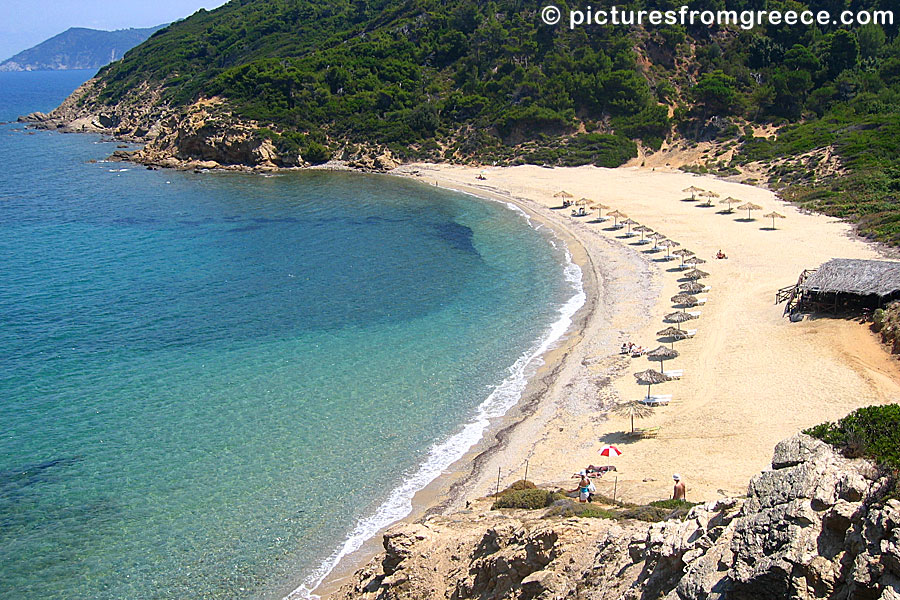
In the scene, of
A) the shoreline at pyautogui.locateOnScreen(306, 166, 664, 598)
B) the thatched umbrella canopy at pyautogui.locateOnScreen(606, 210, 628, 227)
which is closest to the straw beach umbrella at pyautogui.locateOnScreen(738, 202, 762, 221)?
the thatched umbrella canopy at pyautogui.locateOnScreen(606, 210, 628, 227)

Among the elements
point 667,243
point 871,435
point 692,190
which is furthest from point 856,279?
point 692,190

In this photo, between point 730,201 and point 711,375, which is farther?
point 730,201

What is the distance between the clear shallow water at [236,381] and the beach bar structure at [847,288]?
389 inches

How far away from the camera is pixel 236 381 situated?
24.9m

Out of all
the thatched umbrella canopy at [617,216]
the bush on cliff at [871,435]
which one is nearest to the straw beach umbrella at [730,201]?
the thatched umbrella canopy at [617,216]

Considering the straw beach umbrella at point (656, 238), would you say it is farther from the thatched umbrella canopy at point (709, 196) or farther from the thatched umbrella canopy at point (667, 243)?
the thatched umbrella canopy at point (709, 196)

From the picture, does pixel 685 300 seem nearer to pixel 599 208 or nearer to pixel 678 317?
pixel 678 317

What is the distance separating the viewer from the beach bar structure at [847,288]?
84.1ft

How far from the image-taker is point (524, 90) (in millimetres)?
79625

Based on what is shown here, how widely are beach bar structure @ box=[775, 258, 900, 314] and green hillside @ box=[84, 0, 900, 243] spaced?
28.9 m

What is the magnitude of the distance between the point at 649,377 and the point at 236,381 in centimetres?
1413

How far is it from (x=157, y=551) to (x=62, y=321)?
705 inches

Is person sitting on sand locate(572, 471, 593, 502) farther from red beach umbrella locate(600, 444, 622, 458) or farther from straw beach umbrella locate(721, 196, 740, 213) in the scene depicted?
straw beach umbrella locate(721, 196, 740, 213)

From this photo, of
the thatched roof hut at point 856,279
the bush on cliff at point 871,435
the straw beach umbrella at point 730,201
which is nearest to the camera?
the bush on cliff at point 871,435
